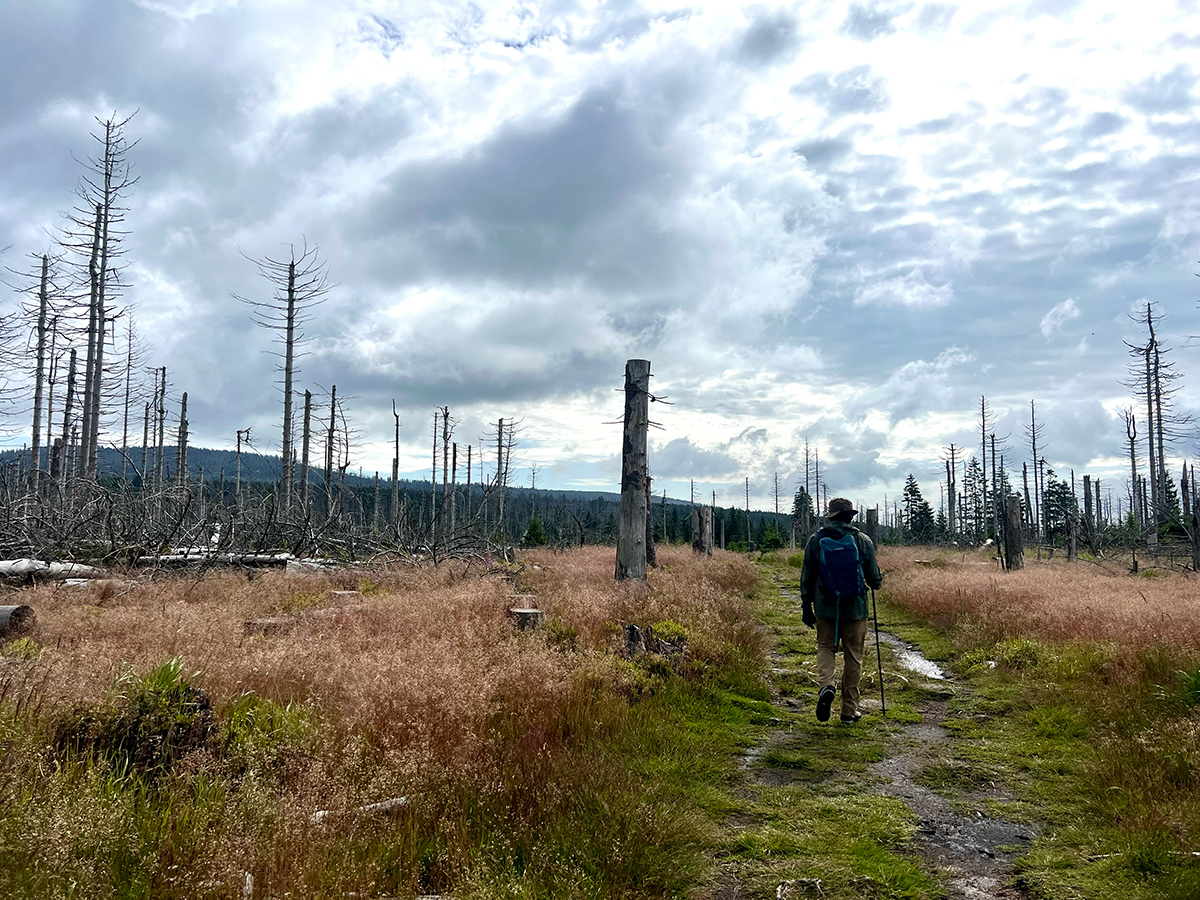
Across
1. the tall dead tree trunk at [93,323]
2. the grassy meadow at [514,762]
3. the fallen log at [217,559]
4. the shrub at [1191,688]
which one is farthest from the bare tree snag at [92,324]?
the shrub at [1191,688]

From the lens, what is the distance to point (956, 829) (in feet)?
15.0

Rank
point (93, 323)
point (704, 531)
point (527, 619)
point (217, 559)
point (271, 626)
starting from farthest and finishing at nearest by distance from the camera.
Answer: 1. point (704, 531)
2. point (93, 323)
3. point (217, 559)
4. point (527, 619)
5. point (271, 626)

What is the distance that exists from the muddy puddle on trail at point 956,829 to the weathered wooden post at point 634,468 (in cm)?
706

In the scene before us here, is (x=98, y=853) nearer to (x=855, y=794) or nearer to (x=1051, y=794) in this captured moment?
(x=855, y=794)

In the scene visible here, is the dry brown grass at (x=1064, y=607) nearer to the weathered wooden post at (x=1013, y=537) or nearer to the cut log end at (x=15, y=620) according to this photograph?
the weathered wooden post at (x=1013, y=537)

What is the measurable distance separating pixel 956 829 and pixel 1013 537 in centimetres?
2073

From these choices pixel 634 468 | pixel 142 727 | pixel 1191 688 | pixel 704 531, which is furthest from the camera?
pixel 704 531

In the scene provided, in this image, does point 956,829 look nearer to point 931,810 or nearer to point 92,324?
point 931,810

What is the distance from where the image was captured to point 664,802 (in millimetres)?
4496

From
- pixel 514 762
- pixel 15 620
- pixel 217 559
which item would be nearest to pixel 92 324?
pixel 217 559

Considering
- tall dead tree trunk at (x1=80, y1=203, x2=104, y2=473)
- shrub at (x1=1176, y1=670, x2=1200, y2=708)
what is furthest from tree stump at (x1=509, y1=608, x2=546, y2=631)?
tall dead tree trunk at (x1=80, y1=203, x2=104, y2=473)

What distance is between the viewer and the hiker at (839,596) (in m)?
7.11

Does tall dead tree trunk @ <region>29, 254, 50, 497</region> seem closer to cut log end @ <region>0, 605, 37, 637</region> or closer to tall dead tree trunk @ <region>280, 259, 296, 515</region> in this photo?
tall dead tree trunk @ <region>280, 259, 296, 515</region>

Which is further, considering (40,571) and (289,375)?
(289,375)
